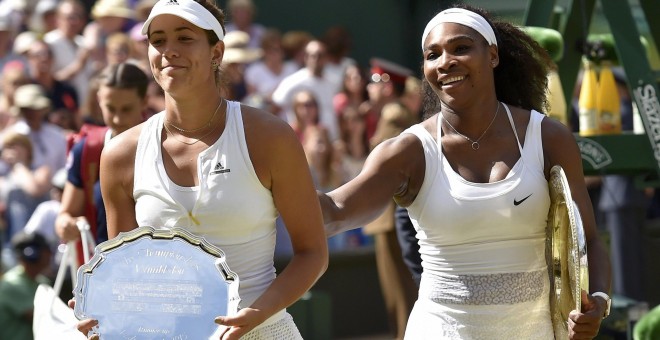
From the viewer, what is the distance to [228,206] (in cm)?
367

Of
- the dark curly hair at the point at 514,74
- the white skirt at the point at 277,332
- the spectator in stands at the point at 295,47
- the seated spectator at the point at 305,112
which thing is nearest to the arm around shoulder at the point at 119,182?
the white skirt at the point at 277,332

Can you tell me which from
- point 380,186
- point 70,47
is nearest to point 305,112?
point 70,47

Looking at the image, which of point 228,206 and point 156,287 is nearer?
point 156,287

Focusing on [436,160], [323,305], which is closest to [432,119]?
[436,160]

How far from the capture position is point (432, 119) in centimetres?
438

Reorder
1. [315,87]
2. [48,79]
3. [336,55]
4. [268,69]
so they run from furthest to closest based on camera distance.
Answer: [336,55] → [268,69] → [315,87] → [48,79]

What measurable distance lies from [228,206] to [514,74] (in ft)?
4.37

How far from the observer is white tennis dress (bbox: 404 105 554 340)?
162 inches

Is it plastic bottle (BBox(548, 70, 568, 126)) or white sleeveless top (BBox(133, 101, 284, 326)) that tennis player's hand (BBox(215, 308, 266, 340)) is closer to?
white sleeveless top (BBox(133, 101, 284, 326))

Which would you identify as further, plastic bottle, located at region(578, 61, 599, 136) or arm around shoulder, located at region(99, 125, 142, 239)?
plastic bottle, located at region(578, 61, 599, 136)

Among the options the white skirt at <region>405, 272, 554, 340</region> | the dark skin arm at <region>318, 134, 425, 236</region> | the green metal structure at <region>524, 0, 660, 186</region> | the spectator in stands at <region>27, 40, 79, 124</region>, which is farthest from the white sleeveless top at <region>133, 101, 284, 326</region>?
the spectator in stands at <region>27, 40, 79, 124</region>

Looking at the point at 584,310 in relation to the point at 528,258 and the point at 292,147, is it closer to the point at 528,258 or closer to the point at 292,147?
the point at 528,258

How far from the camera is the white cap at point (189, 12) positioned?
12.0ft

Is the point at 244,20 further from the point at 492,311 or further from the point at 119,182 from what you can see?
the point at 119,182
